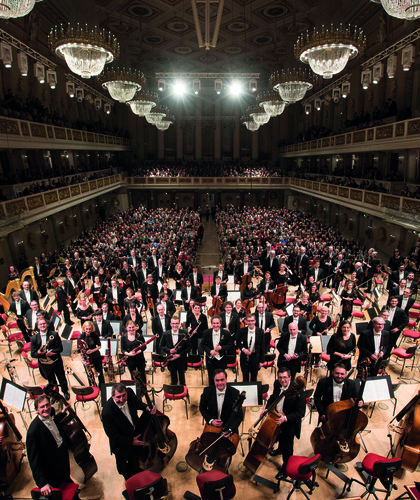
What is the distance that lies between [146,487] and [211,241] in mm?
20459

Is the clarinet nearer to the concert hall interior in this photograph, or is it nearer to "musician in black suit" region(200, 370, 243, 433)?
the concert hall interior

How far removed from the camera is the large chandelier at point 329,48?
8168mm

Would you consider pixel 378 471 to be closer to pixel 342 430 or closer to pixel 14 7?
pixel 342 430

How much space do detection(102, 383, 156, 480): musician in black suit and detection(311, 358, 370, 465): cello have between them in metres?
2.41

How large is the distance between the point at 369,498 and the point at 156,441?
10.3 feet

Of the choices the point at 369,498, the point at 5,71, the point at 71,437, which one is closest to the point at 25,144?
the point at 5,71

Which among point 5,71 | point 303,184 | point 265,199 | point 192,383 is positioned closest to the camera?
point 192,383

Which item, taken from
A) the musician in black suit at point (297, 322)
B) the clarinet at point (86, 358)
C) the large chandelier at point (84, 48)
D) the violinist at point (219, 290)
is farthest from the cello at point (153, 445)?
the large chandelier at point (84, 48)

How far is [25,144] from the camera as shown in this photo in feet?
48.4

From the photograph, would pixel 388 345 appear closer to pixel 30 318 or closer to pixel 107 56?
pixel 30 318

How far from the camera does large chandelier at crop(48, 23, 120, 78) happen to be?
7.94m

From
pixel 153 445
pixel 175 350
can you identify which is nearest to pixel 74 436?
pixel 153 445

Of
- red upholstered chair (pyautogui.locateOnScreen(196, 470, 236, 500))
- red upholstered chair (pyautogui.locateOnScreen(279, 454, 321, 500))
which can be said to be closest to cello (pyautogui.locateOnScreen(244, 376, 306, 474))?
red upholstered chair (pyautogui.locateOnScreen(279, 454, 321, 500))

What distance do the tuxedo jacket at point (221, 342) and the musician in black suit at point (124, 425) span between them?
1.88 m
